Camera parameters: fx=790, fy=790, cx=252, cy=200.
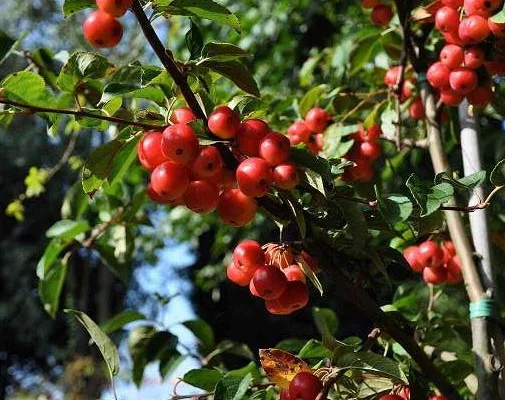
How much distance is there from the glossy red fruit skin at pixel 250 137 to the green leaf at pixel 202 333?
0.54 m

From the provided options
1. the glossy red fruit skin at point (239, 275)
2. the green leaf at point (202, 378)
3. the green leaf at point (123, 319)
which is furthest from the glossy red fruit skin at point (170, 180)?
the green leaf at point (123, 319)

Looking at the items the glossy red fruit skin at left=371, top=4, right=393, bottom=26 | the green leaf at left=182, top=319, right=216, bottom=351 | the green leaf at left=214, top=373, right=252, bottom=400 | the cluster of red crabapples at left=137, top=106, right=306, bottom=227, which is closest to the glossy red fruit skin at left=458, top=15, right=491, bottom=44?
the glossy red fruit skin at left=371, top=4, right=393, bottom=26

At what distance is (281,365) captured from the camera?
68cm

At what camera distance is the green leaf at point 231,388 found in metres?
0.68

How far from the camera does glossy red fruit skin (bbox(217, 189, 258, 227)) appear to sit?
639 mm

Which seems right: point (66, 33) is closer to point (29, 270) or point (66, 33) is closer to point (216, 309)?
point (29, 270)

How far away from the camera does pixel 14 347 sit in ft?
28.1

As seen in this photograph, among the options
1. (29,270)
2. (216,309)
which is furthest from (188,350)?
(29,270)

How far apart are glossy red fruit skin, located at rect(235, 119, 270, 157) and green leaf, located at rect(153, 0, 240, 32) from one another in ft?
0.36

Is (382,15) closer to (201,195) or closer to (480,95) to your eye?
(480,95)

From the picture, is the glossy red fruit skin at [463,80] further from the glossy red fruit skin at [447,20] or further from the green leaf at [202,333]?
the green leaf at [202,333]

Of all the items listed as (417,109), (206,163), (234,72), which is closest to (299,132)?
(417,109)

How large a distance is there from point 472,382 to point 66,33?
742 cm

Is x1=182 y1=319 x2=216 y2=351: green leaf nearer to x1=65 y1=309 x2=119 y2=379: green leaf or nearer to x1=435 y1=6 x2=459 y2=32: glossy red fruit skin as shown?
x1=65 y1=309 x2=119 y2=379: green leaf
